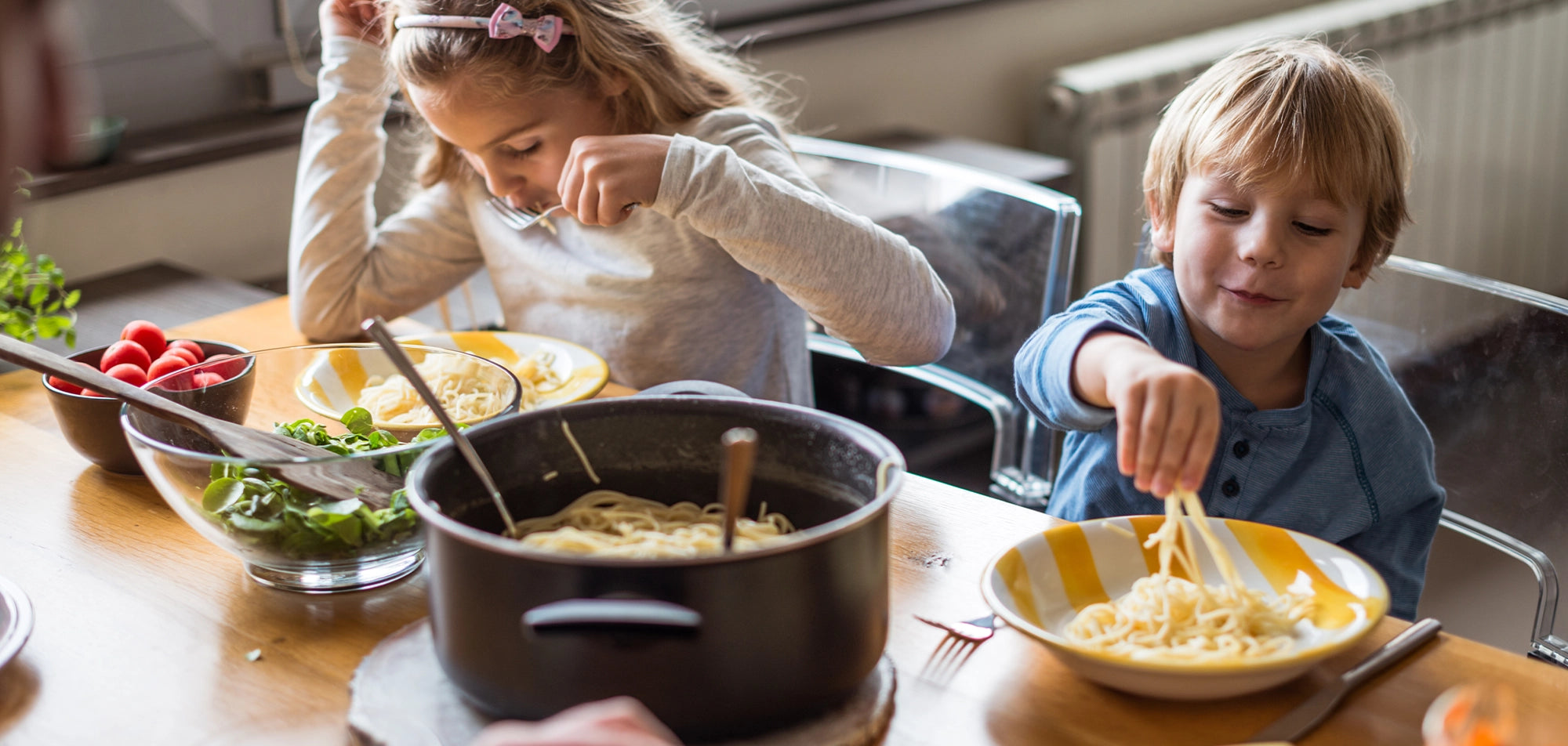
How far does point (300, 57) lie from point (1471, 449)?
1716 millimetres

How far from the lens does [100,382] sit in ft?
2.79

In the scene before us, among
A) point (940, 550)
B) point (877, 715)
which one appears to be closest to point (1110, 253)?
point (940, 550)

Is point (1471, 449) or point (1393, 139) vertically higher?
point (1393, 139)

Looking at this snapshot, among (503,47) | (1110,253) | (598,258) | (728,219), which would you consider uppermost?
(503,47)

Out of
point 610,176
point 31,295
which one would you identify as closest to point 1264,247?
point 610,176

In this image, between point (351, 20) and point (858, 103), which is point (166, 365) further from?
point (858, 103)

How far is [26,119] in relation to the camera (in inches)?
15.0

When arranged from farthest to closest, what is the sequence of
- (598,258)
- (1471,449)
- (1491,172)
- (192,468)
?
1. (1491,172)
2. (598,258)
3. (1471,449)
4. (192,468)

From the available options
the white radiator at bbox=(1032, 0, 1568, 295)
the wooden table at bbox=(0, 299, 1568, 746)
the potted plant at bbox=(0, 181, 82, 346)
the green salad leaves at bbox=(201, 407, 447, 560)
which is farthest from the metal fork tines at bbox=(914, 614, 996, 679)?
the white radiator at bbox=(1032, 0, 1568, 295)

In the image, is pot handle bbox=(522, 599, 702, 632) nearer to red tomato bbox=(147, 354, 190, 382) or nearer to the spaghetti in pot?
the spaghetti in pot

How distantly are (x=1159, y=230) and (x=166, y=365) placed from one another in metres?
0.90

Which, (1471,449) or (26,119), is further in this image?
(1471,449)

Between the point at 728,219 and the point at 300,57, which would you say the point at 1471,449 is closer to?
the point at 728,219

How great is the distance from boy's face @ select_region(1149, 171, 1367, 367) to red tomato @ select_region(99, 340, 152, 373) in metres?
0.92
